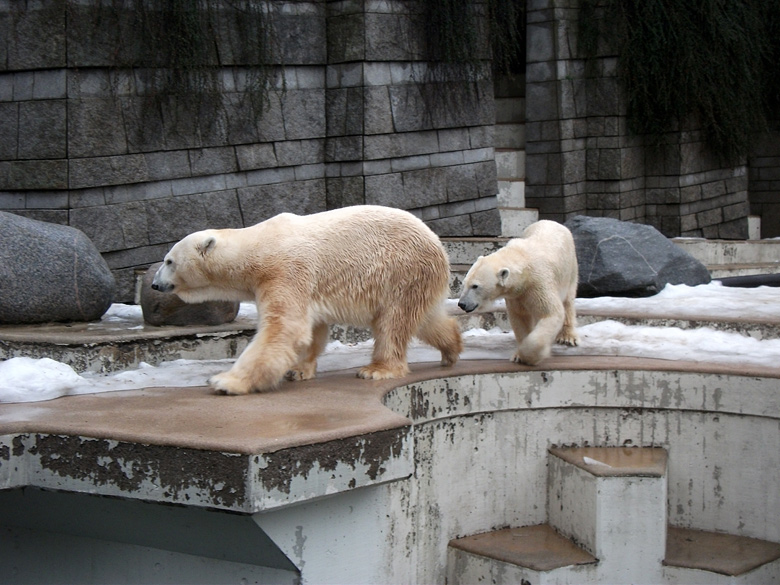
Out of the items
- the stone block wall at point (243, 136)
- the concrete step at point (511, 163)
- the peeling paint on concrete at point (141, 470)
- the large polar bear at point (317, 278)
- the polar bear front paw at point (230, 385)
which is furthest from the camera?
the concrete step at point (511, 163)

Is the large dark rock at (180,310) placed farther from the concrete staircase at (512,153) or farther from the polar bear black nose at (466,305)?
→ the concrete staircase at (512,153)

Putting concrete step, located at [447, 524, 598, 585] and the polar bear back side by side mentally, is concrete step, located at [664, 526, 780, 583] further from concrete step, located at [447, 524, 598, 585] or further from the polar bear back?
the polar bear back

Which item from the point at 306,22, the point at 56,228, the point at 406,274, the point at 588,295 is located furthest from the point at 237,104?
the point at 406,274

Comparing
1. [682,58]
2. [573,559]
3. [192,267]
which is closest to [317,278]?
[192,267]

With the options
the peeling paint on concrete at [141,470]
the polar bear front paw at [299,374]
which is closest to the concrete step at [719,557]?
the polar bear front paw at [299,374]

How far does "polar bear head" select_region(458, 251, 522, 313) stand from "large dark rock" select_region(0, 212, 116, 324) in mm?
2213

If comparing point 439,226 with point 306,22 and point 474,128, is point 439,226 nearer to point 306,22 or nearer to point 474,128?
point 474,128

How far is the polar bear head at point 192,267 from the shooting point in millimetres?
4035

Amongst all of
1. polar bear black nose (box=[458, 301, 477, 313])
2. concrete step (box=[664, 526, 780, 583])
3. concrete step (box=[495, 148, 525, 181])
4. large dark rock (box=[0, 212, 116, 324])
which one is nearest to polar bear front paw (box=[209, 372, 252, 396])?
polar bear black nose (box=[458, 301, 477, 313])

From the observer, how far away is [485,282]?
14.3 feet

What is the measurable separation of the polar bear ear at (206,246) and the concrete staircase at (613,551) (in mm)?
1687

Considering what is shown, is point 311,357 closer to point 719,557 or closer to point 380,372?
point 380,372

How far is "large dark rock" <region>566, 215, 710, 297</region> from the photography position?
667 cm

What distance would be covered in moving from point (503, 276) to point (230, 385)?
→ 1.34 m
